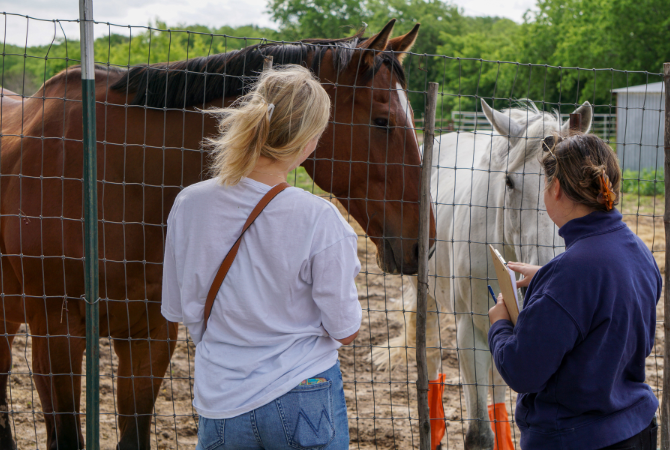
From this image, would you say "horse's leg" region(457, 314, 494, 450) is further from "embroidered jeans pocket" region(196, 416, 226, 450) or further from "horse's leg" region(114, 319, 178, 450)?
"embroidered jeans pocket" region(196, 416, 226, 450)

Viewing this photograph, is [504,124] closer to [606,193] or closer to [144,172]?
[606,193]

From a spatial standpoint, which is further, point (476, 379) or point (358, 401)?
point (358, 401)

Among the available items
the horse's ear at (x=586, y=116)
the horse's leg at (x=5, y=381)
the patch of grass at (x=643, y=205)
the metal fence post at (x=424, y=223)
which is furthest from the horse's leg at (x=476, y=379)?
the patch of grass at (x=643, y=205)

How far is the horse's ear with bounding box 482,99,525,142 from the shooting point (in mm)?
2855

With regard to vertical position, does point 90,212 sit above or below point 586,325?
above

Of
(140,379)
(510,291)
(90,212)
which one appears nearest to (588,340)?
(510,291)

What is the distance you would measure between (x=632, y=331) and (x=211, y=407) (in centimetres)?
109

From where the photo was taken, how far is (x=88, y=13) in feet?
6.28

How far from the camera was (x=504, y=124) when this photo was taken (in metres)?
2.87

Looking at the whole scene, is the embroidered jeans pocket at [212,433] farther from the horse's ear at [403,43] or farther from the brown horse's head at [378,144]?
the horse's ear at [403,43]

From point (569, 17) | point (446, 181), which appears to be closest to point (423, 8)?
point (569, 17)

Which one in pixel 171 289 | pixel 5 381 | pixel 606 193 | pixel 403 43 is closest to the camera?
pixel 606 193

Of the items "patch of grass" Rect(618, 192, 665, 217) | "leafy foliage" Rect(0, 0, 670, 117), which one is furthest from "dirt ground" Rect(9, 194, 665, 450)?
"patch of grass" Rect(618, 192, 665, 217)

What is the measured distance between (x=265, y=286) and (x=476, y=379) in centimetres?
218
